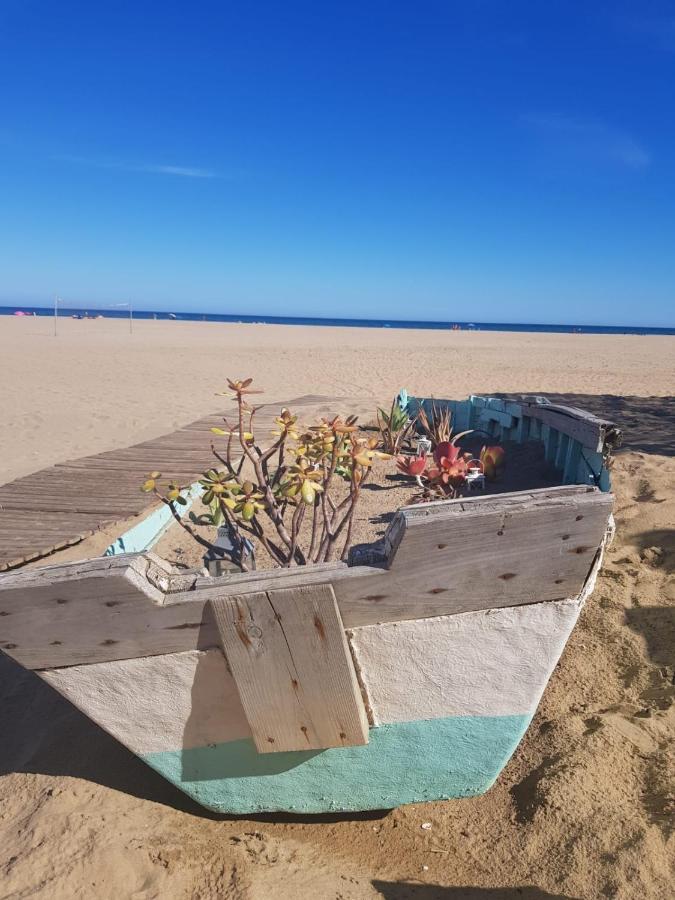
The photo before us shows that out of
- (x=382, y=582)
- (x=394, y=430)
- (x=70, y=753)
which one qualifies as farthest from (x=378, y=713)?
(x=394, y=430)

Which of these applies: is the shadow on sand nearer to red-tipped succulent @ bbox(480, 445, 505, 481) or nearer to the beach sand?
the beach sand

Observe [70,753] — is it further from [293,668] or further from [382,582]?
[382,582]

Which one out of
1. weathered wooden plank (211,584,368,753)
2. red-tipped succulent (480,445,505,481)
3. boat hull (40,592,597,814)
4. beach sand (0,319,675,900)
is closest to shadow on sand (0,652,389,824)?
beach sand (0,319,675,900)

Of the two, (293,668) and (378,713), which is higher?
(293,668)

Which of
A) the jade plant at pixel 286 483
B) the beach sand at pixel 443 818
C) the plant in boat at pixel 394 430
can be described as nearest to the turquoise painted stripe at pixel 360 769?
the beach sand at pixel 443 818

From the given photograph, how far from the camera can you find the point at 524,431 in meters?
5.11

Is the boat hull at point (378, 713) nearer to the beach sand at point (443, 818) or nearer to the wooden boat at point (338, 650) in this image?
the wooden boat at point (338, 650)

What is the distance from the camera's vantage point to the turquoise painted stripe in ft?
6.08

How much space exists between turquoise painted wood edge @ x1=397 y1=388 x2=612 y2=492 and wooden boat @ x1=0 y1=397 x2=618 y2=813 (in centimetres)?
170

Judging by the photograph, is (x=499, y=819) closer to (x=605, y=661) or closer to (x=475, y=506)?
(x=605, y=661)

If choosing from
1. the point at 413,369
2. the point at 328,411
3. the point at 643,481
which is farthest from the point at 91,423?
the point at 413,369

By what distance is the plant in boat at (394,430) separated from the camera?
584 centimetres

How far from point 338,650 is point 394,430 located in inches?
173

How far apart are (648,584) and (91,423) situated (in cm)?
783
